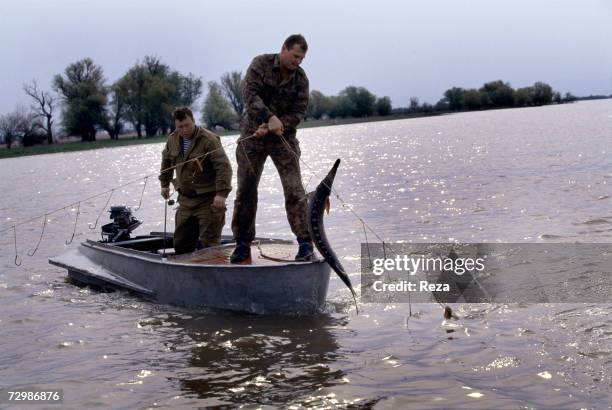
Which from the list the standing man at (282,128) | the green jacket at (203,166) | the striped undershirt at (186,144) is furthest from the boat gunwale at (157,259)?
the striped undershirt at (186,144)

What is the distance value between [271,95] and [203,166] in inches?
74.7

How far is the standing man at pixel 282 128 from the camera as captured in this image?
27.5 feet

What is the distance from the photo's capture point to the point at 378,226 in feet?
52.1

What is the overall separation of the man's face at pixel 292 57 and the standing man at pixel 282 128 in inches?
0.5

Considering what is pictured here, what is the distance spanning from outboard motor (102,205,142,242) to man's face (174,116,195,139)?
3.09 metres

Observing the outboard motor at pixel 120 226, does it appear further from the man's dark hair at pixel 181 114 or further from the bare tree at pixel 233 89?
the bare tree at pixel 233 89

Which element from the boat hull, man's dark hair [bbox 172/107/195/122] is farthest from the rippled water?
man's dark hair [bbox 172/107/195/122]

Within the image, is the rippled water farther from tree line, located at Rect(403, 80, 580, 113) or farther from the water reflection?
tree line, located at Rect(403, 80, 580, 113)

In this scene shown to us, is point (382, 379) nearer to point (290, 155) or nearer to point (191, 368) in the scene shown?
point (191, 368)

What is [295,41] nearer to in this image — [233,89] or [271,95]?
[271,95]

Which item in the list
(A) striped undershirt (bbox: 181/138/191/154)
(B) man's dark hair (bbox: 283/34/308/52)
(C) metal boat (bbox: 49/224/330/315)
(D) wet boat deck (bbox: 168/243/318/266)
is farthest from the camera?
(A) striped undershirt (bbox: 181/138/191/154)

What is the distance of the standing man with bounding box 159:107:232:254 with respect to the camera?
32.2 feet

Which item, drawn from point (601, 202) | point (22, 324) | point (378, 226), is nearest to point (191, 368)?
point (22, 324)

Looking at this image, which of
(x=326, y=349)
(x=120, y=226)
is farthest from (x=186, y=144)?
(x=326, y=349)
